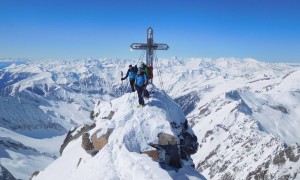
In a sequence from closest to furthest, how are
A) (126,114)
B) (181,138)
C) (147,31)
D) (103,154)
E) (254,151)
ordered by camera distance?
(103,154) → (126,114) → (181,138) → (147,31) → (254,151)

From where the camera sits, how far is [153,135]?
94.2 feet

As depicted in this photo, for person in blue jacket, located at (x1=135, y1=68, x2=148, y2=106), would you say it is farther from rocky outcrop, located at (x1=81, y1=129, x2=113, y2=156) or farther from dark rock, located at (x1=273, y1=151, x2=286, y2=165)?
dark rock, located at (x1=273, y1=151, x2=286, y2=165)

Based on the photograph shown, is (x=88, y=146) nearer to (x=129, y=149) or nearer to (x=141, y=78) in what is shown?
(x=129, y=149)

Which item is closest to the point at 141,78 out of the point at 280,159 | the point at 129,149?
the point at 129,149

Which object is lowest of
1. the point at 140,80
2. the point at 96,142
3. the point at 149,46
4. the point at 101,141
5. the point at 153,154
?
the point at 153,154

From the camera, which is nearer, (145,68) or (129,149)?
(129,149)

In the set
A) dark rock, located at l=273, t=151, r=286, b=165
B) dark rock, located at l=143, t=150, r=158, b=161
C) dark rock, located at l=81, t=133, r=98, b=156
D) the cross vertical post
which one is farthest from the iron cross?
dark rock, located at l=273, t=151, r=286, b=165

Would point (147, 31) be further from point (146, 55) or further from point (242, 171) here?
point (242, 171)

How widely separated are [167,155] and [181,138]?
577cm

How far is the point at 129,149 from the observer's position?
26984 mm

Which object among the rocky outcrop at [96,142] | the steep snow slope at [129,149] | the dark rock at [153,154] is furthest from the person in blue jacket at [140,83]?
the dark rock at [153,154]

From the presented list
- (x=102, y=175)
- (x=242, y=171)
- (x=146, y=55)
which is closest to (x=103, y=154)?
(x=102, y=175)

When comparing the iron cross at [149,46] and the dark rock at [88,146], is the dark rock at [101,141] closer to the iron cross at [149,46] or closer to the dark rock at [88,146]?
the dark rock at [88,146]

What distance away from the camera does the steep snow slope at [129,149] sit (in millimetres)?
24219
